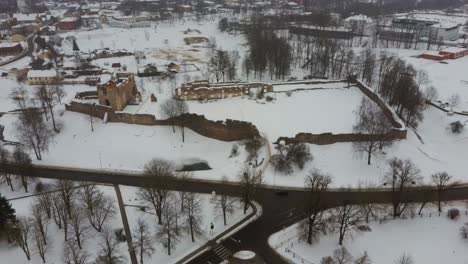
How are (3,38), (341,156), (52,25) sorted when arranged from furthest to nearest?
(52,25), (3,38), (341,156)

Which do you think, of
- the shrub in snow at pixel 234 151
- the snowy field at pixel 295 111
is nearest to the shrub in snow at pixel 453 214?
the snowy field at pixel 295 111

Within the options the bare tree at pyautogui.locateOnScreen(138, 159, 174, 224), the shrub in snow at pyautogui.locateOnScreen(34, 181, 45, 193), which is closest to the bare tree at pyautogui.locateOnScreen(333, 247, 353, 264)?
the bare tree at pyautogui.locateOnScreen(138, 159, 174, 224)

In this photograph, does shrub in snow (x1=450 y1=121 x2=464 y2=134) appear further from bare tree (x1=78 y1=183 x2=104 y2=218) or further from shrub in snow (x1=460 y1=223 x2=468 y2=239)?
bare tree (x1=78 y1=183 x2=104 y2=218)

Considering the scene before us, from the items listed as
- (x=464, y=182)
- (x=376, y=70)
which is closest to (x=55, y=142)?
(x=464, y=182)

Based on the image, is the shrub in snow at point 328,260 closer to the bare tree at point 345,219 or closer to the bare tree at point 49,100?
the bare tree at point 345,219

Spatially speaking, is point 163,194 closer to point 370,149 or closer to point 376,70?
point 370,149

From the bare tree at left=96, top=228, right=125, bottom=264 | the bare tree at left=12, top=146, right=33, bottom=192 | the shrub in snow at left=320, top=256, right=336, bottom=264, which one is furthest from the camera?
the bare tree at left=12, top=146, right=33, bottom=192
